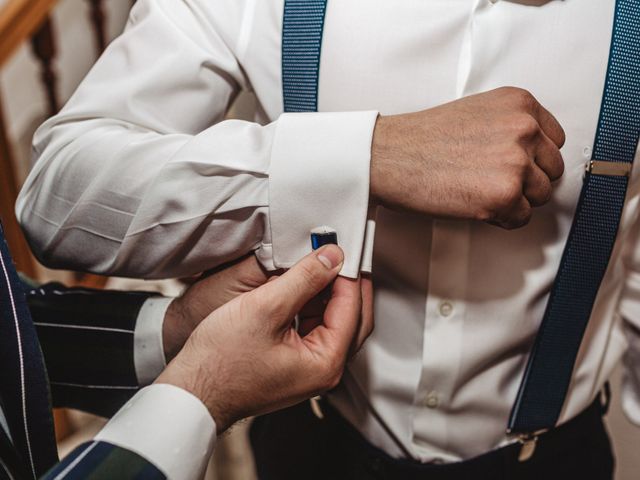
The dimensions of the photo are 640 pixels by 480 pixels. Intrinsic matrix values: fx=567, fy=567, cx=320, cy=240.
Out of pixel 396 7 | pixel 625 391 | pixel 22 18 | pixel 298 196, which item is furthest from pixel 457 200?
pixel 22 18

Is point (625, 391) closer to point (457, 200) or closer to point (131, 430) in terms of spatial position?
point (457, 200)

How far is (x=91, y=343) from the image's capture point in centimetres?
83

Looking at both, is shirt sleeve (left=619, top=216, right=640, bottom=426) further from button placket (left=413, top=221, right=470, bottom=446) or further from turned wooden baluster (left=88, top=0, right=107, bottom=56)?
turned wooden baluster (left=88, top=0, right=107, bottom=56)

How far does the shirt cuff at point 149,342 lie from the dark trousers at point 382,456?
0.95 feet

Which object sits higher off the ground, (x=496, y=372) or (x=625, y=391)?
(x=496, y=372)

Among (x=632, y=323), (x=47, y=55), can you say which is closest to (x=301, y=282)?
(x=632, y=323)

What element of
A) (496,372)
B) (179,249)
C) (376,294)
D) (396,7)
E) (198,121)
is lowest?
(496,372)

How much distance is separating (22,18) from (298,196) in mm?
1328

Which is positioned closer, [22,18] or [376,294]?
[376,294]

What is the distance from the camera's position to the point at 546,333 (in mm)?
775

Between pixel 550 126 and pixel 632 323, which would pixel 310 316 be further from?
pixel 632 323

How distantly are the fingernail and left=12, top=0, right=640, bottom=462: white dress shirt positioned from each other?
17mm

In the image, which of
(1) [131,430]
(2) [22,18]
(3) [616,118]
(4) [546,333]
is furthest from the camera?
(2) [22,18]

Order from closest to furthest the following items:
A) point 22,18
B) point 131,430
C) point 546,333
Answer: point 131,430
point 546,333
point 22,18
